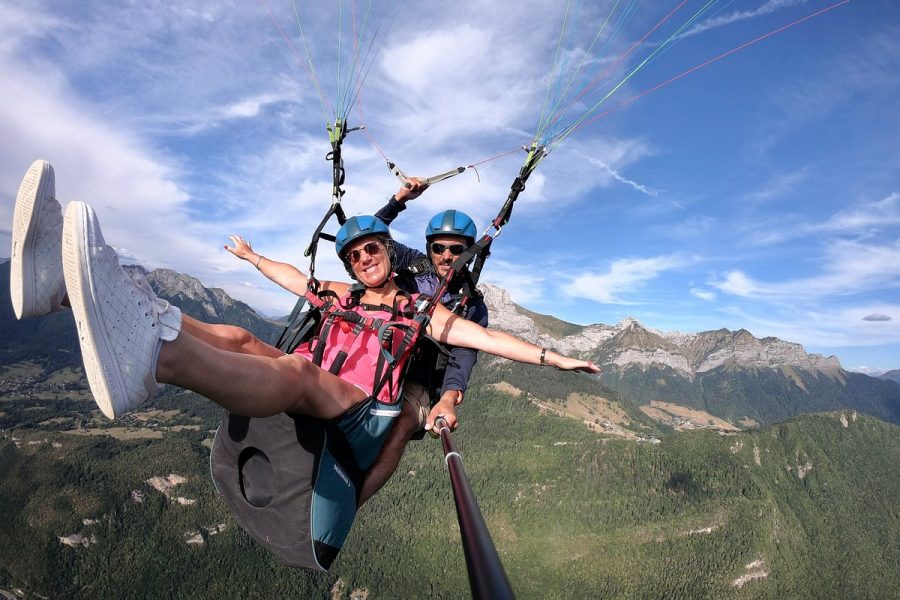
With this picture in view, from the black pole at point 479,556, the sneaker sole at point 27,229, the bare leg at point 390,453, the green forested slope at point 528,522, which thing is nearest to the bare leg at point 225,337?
the sneaker sole at point 27,229

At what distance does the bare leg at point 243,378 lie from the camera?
2.64 metres

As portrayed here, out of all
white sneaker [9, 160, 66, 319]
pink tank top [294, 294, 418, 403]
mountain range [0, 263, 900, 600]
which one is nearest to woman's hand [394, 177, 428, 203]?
pink tank top [294, 294, 418, 403]

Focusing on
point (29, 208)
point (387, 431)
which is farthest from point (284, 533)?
point (29, 208)

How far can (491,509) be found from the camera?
118875 millimetres

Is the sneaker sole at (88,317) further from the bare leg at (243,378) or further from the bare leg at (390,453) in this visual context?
the bare leg at (390,453)

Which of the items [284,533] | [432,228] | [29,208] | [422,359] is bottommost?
[284,533]

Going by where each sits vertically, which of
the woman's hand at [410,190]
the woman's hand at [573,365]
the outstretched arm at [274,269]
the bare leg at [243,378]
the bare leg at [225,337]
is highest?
the woman's hand at [410,190]

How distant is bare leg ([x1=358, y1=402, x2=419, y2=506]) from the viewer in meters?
4.92

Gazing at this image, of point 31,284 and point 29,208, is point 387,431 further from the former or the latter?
point 29,208

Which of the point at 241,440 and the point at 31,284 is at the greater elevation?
the point at 31,284

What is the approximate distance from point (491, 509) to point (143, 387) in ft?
422

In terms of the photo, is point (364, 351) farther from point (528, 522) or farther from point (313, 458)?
point (528, 522)

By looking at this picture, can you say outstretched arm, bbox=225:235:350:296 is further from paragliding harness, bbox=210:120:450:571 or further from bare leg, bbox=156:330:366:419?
bare leg, bbox=156:330:366:419

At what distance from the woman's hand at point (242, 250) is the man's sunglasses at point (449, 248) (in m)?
2.34
